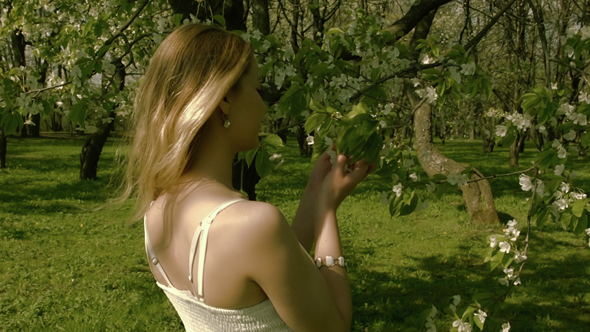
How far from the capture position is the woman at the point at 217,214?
3.69 feet

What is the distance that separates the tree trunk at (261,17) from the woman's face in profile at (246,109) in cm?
291

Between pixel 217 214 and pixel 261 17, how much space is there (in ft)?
10.8

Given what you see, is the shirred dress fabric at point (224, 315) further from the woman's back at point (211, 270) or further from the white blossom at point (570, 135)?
the white blossom at point (570, 135)

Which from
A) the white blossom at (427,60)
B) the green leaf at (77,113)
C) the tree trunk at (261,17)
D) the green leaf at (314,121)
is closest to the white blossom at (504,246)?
the white blossom at (427,60)

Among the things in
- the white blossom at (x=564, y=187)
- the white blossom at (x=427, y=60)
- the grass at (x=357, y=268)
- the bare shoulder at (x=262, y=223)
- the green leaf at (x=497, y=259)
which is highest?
the white blossom at (x=427, y=60)

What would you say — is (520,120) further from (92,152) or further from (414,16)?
(92,152)

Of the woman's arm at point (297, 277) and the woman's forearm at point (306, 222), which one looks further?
the woman's forearm at point (306, 222)

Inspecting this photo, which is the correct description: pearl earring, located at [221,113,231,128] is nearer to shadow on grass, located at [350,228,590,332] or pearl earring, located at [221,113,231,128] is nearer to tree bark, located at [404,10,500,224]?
shadow on grass, located at [350,228,590,332]

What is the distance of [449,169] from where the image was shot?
7.82 m

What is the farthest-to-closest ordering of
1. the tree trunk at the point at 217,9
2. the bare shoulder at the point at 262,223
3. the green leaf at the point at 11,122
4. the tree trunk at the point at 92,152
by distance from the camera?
the tree trunk at the point at 92,152, the tree trunk at the point at 217,9, the green leaf at the point at 11,122, the bare shoulder at the point at 262,223

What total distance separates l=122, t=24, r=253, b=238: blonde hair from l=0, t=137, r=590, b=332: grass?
144cm

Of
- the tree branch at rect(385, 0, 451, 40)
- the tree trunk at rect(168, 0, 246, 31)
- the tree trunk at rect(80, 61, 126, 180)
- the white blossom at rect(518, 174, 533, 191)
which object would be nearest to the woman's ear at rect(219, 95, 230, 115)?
the white blossom at rect(518, 174, 533, 191)

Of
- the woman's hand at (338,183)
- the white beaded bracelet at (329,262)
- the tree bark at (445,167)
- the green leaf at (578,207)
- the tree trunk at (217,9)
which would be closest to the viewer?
the white beaded bracelet at (329,262)

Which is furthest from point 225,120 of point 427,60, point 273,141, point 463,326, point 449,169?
point 449,169
